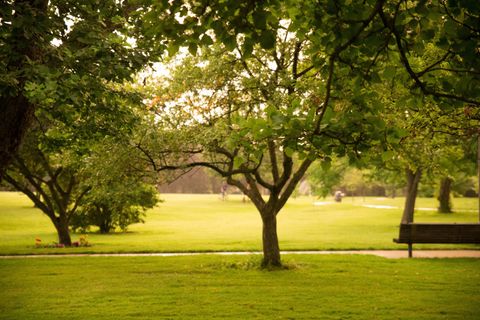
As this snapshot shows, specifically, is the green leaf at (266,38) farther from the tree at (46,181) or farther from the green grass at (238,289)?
the tree at (46,181)

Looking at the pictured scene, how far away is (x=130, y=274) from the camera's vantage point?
1399 cm

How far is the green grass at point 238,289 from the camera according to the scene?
31.0 ft

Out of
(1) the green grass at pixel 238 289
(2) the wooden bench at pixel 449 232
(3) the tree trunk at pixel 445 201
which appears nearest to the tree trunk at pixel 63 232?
(1) the green grass at pixel 238 289

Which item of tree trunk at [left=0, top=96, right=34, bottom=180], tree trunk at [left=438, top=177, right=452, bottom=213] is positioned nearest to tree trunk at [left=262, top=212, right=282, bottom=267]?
tree trunk at [left=0, top=96, right=34, bottom=180]

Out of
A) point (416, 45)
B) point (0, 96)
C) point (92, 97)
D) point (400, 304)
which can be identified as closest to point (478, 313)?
point (400, 304)

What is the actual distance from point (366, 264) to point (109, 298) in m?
7.67

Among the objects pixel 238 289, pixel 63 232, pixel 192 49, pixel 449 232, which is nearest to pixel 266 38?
pixel 192 49

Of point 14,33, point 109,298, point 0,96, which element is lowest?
point 109,298

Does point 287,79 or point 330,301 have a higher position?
point 287,79

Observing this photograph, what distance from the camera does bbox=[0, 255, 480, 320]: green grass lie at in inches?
372

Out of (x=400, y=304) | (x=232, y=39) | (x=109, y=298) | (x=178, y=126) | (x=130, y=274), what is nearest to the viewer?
(x=232, y=39)

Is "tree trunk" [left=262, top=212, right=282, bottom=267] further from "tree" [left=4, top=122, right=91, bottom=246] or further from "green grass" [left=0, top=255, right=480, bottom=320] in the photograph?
"tree" [left=4, top=122, right=91, bottom=246]

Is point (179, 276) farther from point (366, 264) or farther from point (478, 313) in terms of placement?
point (478, 313)

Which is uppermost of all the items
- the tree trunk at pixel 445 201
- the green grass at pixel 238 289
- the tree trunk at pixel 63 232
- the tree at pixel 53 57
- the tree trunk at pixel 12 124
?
the tree at pixel 53 57
